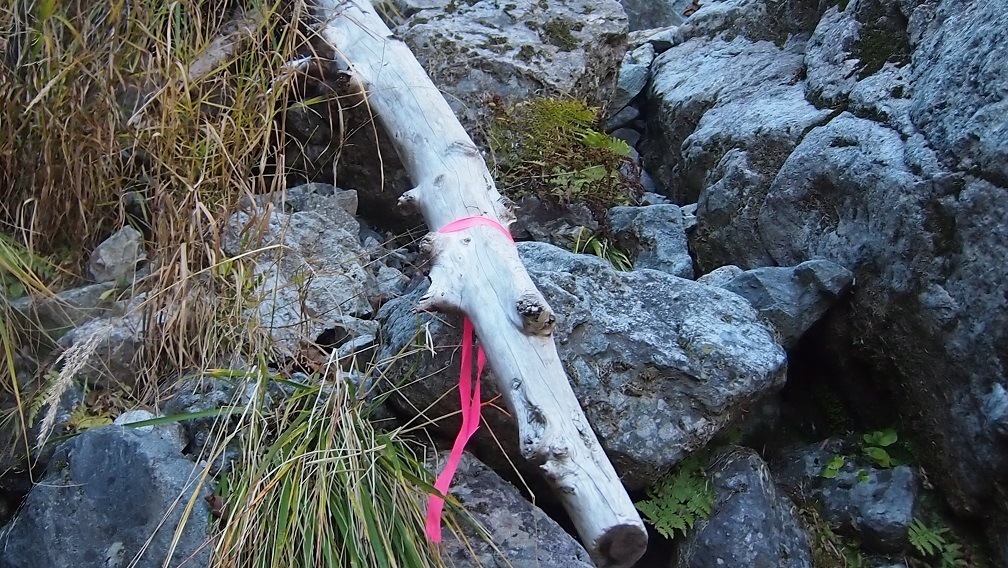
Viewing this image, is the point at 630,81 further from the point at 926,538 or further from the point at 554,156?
the point at 926,538

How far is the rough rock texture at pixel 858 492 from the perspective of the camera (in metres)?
2.68

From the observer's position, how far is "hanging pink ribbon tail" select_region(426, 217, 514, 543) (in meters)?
2.20

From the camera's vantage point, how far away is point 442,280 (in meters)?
2.48

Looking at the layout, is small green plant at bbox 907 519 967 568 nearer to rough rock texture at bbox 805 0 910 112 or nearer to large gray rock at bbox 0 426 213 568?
rough rock texture at bbox 805 0 910 112

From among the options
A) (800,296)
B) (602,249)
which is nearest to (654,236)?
(602,249)

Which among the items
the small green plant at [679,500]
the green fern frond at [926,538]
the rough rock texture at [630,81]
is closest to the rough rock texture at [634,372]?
the small green plant at [679,500]

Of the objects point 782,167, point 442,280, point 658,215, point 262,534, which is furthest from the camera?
point 658,215

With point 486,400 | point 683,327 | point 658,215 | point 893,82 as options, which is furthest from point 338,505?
point 893,82

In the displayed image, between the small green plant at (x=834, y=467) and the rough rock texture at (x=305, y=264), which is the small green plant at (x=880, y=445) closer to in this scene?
the small green plant at (x=834, y=467)

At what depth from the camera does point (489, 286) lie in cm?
246

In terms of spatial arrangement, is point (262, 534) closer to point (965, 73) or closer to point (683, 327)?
point (683, 327)

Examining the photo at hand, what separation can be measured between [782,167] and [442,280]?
1660 millimetres

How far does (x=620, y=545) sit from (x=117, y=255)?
2123 mm

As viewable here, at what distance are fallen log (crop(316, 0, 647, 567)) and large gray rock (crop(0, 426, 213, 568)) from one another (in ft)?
2.80
